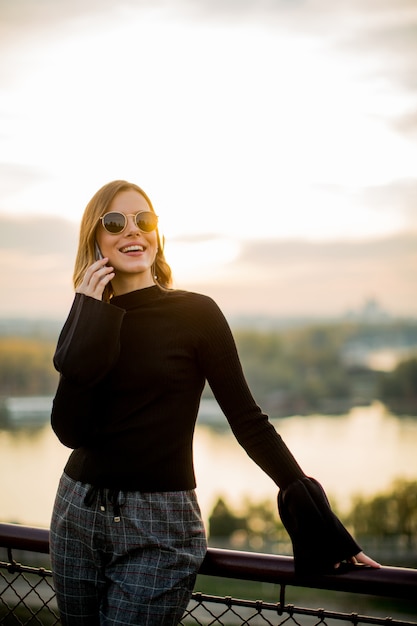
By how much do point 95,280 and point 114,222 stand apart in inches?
7.8

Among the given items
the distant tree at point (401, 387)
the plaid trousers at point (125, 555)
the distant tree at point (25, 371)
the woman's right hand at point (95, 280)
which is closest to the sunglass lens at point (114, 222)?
the woman's right hand at point (95, 280)

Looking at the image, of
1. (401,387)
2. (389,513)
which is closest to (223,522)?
(389,513)

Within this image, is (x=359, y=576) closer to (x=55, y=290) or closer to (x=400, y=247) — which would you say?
(x=55, y=290)

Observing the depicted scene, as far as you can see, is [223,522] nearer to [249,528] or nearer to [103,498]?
[249,528]

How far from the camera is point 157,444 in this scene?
5.82 ft

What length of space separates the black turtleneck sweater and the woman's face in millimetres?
166

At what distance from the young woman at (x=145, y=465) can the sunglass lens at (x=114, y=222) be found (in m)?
0.22

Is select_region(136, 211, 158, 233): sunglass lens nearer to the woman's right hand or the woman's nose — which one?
the woman's nose

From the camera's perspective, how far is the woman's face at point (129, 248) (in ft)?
6.47

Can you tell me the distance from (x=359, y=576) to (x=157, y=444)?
24.6 inches

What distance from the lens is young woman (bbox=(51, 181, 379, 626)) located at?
1715mm

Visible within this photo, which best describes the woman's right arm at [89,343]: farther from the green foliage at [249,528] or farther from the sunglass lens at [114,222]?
the green foliage at [249,528]

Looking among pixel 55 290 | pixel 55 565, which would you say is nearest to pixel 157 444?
pixel 55 565

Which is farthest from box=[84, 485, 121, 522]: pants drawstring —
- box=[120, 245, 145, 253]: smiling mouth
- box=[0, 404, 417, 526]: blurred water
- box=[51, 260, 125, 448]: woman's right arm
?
box=[0, 404, 417, 526]: blurred water
